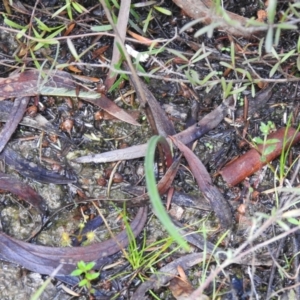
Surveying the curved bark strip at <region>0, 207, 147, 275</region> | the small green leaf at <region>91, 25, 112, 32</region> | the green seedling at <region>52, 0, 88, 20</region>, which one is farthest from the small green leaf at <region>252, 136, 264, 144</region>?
the green seedling at <region>52, 0, 88, 20</region>

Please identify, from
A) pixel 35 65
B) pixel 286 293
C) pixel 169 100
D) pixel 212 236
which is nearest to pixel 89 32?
pixel 35 65

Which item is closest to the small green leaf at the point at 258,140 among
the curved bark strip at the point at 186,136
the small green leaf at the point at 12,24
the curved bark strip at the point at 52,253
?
the curved bark strip at the point at 186,136

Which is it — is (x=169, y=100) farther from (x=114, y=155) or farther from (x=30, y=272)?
(x=30, y=272)

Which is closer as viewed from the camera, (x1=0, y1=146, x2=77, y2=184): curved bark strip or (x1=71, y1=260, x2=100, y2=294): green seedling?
(x1=71, y1=260, x2=100, y2=294): green seedling

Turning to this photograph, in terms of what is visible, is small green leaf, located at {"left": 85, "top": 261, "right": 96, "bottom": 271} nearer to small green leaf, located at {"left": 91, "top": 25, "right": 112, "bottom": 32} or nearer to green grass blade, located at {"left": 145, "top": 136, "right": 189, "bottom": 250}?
green grass blade, located at {"left": 145, "top": 136, "right": 189, "bottom": 250}

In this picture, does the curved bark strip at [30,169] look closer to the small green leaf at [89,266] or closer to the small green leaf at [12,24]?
the small green leaf at [89,266]

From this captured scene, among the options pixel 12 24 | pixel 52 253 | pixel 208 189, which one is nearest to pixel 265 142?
pixel 208 189
